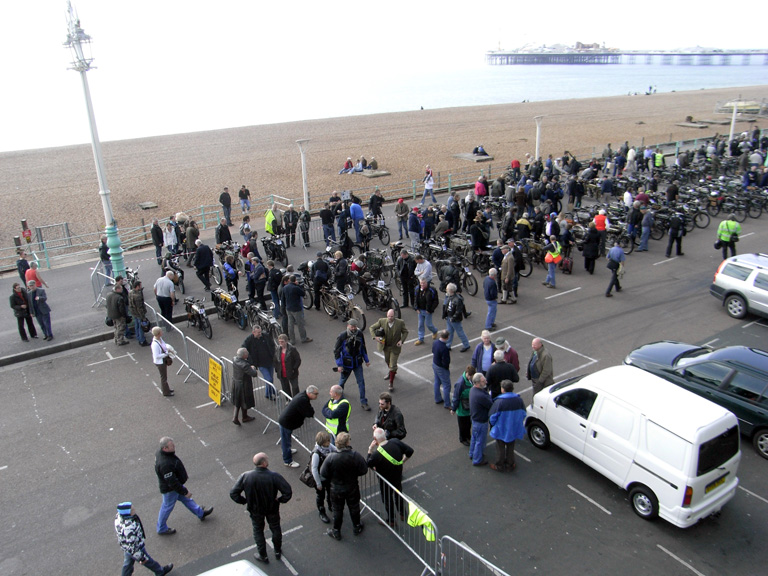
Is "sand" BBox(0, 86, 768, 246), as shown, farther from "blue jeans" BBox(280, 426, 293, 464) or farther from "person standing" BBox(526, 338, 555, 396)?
"blue jeans" BBox(280, 426, 293, 464)

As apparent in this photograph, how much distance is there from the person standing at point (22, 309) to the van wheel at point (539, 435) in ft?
40.3

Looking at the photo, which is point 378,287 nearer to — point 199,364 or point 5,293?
point 199,364

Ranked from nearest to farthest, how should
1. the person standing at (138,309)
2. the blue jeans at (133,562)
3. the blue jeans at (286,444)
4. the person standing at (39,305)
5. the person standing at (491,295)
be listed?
the blue jeans at (133,562) → the blue jeans at (286,444) → the person standing at (491,295) → the person standing at (138,309) → the person standing at (39,305)

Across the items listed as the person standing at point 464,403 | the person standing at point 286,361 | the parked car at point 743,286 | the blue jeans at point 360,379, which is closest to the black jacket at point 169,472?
the person standing at point 286,361

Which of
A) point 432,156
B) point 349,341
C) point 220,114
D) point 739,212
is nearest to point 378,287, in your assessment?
point 349,341

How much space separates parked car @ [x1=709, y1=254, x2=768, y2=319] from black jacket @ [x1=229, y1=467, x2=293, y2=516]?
41.8 ft

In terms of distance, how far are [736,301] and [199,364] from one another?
1325cm

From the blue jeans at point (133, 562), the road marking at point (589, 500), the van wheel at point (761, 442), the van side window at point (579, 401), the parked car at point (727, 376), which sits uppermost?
the van side window at point (579, 401)

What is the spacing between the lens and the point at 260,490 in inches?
275

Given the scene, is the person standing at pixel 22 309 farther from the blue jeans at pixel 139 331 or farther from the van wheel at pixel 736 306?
the van wheel at pixel 736 306

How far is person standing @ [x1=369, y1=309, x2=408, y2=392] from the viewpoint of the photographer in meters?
11.4

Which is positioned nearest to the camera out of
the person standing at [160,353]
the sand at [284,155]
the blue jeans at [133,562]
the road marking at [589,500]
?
the blue jeans at [133,562]

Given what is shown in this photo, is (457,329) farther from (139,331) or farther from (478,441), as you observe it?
(139,331)

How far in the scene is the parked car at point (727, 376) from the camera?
9.39 metres
